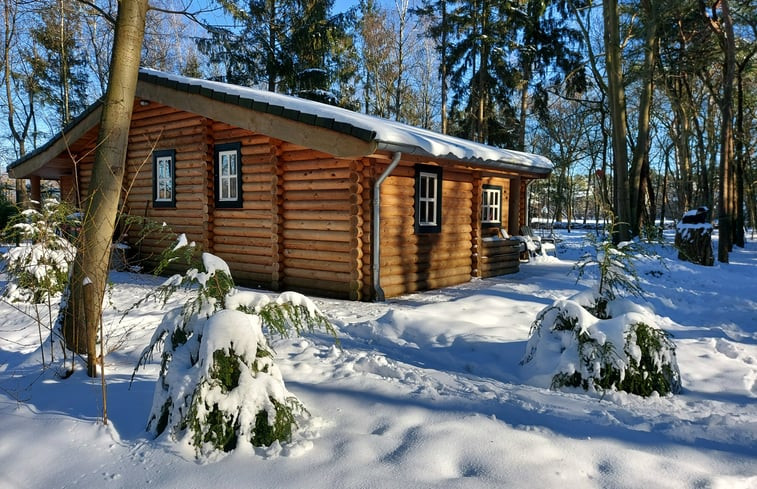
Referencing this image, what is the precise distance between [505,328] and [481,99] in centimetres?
1708

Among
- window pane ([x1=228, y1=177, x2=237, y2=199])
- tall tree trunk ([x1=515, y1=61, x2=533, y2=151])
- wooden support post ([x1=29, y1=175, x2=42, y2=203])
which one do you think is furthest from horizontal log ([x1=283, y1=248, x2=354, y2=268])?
tall tree trunk ([x1=515, y1=61, x2=533, y2=151])

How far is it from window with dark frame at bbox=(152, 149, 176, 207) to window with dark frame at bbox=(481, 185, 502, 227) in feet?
24.5

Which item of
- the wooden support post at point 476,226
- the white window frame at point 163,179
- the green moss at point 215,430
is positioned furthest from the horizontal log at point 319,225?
the green moss at point 215,430

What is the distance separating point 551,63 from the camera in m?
21.9

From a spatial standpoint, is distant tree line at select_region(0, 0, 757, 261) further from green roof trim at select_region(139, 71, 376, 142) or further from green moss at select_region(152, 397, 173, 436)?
green moss at select_region(152, 397, 173, 436)

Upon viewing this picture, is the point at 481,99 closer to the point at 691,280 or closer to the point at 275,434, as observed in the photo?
the point at 691,280

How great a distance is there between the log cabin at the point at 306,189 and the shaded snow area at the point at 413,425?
9.63ft

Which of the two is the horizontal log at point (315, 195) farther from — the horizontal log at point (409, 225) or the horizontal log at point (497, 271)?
the horizontal log at point (497, 271)

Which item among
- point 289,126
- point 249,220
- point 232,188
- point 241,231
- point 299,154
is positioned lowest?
point 241,231

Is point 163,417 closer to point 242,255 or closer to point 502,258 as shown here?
point 242,255

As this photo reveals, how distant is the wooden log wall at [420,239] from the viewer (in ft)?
27.8

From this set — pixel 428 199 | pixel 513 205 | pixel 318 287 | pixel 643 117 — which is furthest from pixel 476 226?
pixel 643 117

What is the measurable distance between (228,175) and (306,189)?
226 centimetres

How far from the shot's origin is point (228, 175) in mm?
9938
